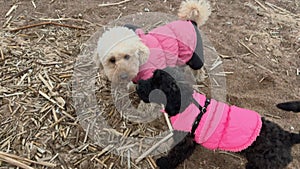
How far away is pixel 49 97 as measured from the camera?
136 inches

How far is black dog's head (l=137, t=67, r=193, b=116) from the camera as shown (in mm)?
2846

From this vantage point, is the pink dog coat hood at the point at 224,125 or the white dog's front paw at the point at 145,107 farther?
the white dog's front paw at the point at 145,107

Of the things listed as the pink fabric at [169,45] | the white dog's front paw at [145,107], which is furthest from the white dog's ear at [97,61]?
the white dog's front paw at [145,107]

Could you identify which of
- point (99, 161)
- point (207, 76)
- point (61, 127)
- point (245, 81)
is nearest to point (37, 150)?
point (61, 127)

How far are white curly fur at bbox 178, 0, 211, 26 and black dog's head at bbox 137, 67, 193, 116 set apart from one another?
46.2 inches

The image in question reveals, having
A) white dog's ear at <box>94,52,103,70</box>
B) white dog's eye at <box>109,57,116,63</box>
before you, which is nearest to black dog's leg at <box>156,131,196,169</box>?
white dog's eye at <box>109,57,116,63</box>

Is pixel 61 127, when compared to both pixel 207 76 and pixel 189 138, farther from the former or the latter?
pixel 207 76

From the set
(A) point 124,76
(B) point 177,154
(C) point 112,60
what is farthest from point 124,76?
(B) point 177,154

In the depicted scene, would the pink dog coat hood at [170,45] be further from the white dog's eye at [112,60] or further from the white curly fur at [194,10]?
the white dog's eye at [112,60]

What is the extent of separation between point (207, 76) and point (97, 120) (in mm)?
1489

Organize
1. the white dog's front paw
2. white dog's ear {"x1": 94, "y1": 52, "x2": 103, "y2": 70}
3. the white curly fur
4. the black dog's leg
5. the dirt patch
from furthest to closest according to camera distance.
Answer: the white curly fur
white dog's ear {"x1": 94, "y1": 52, "x2": 103, "y2": 70}
the white dog's front paw
the dirt patch
the black dog's leg

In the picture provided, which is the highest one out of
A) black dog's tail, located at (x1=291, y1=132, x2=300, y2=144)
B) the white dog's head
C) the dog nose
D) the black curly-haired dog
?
the white dog's head

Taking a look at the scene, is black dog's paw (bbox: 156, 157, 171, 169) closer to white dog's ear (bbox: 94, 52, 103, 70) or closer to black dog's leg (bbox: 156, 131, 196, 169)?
black dog's leg (bbox: 156, 131, 196, 169)

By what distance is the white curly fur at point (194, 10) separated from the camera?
385cm
